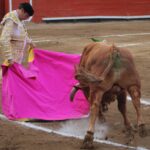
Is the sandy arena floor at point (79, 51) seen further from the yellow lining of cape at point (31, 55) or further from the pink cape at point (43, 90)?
the yellow lining of cape at point (31, 55)

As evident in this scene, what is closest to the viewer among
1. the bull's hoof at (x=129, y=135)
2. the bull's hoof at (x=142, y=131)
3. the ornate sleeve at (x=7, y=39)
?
the bull's hoof at (x=142, y=131)

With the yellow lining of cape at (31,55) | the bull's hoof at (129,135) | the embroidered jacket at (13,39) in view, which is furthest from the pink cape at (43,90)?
the bull's hoof at (129,135)

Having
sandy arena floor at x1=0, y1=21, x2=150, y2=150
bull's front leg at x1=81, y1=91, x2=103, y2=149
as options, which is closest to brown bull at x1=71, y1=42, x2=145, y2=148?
bull's front leg at x1=81, y1=91, x2=103, y2=149

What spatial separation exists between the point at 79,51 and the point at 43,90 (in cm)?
573

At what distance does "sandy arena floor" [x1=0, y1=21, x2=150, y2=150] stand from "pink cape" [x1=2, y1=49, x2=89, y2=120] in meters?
0.20

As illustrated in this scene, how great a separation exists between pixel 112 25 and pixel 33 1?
3262 millimetres

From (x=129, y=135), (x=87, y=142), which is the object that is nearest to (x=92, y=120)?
(x=87, y=142)

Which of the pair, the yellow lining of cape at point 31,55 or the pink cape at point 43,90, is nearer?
the pink cape at point 43,90

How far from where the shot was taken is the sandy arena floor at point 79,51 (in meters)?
5.40

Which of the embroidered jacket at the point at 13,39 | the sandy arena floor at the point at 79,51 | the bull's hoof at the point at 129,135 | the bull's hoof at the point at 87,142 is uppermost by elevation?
the embroidered jacket at the point at 13,39

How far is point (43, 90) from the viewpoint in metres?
6.74

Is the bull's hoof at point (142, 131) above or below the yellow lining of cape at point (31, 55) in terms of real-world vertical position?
below

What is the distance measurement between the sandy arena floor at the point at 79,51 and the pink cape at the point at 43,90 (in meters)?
0.20

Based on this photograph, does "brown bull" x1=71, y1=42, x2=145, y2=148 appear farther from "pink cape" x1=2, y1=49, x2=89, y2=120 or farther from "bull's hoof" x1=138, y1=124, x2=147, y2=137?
"pink cape" x1=2, y1=49, x2=89, y2=120
